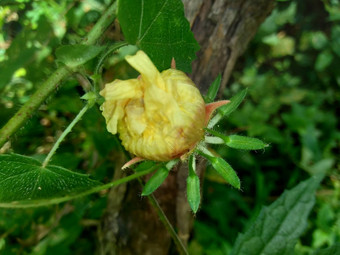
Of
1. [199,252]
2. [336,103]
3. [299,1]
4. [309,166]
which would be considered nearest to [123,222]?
[199,252]

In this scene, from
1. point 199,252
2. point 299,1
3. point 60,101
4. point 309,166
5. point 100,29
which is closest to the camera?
point 100,29

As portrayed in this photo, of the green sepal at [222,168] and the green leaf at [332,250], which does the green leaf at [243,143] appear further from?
the green leaf at [332,250]

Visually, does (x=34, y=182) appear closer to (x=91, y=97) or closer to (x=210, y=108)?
(x=91, y=97)

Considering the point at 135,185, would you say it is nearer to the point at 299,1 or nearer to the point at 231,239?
the point at 231,239

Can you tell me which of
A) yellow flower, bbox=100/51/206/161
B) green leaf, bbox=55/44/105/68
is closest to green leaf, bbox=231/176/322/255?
yellow flower, bbox=100/51/206/161

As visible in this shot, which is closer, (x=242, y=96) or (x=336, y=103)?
(x=242, y=96)

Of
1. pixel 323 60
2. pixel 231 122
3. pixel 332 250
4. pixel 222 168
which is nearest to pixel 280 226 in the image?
pixel 332 250
